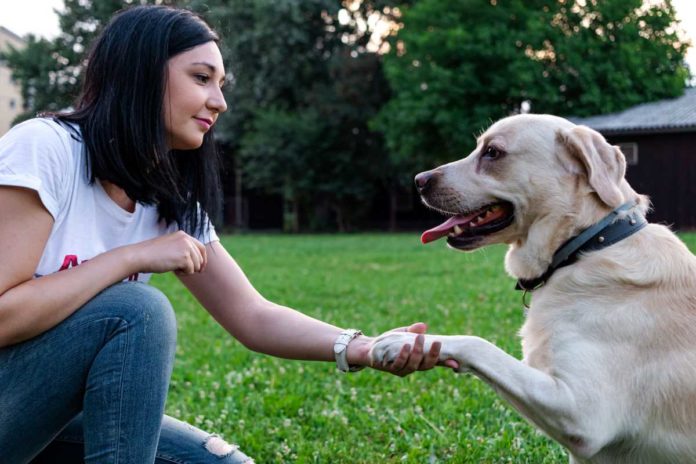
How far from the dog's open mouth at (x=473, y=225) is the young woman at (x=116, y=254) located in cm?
68

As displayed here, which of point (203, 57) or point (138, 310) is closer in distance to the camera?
point (138, 310)

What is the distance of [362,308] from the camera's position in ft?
30.7

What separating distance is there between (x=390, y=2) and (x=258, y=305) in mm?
35462

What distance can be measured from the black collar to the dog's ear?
0.07 m

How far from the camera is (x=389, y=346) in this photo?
9.46 ft

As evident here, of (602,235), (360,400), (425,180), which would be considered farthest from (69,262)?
(360,400)

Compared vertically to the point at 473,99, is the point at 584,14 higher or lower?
higher

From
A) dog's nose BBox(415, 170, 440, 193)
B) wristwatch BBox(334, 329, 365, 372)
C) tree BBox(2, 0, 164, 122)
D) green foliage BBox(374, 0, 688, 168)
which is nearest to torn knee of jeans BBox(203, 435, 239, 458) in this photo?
wristwatch BBox(334, 329, 365, 372)

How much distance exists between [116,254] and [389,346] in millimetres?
1046

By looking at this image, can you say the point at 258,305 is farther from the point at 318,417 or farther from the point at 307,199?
the point at 307,199

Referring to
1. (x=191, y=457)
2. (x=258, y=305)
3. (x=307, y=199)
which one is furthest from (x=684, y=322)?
(x=307, y=199)

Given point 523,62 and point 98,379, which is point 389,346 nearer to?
point 98,379

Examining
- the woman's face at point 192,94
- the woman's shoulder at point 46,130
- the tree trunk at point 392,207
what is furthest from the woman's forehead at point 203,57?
the tree trunk at point 392,207

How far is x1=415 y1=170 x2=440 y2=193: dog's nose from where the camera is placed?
3.80m
